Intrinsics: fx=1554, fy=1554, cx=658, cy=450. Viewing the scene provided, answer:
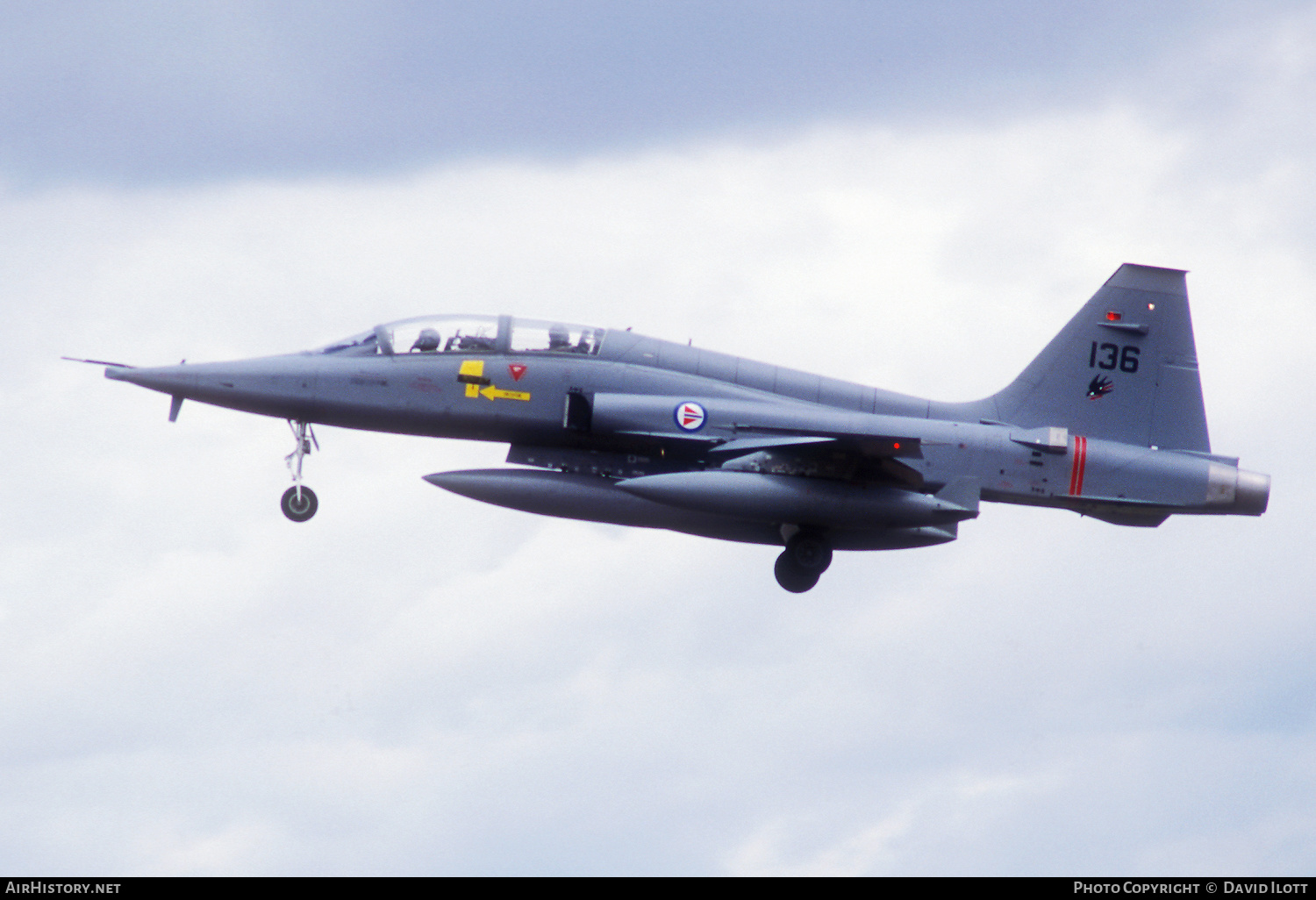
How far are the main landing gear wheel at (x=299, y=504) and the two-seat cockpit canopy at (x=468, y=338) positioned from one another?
72.8 inches

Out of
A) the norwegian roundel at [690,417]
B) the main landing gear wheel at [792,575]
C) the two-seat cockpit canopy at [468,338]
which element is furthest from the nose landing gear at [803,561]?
the two-seat cockpit canopy at [468,338]

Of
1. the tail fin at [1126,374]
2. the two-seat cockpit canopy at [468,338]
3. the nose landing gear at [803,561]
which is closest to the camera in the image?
the two-seat cockpit canopy at [468,338]

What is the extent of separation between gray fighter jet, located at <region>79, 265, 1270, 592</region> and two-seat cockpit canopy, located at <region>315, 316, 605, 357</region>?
0.02 metres

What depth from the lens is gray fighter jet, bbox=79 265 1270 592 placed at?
19.7 m

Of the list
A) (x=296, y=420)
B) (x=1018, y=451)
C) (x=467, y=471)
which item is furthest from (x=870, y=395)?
(x=296, y=420)

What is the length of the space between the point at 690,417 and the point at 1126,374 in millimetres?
6441

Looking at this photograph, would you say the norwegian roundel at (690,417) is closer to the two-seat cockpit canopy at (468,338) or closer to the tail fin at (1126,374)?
the two-seat cockpit canopy at (468,338)

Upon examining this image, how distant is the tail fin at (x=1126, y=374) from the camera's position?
21641 mm

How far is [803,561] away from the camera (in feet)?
67.9

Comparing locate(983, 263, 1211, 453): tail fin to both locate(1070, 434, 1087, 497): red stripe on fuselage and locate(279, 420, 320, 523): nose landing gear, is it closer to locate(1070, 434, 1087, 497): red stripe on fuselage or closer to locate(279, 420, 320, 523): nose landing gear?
locate(1070, 434, 1087, 497): red stripe on fuselage

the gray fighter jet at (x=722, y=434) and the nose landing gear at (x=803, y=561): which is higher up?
the gray fighter jet at (x=722, y=434)

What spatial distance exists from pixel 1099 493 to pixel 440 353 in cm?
904

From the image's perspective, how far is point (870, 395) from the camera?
21.3m

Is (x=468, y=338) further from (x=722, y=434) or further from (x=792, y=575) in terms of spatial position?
(x=792, y=575)
